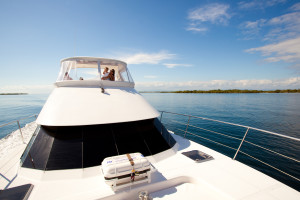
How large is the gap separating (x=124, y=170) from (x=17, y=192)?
Result: 187 cm

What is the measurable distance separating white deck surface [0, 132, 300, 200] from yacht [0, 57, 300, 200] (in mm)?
12

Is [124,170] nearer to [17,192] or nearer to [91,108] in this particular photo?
[91,108]

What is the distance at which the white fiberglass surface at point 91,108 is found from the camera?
3072 mm

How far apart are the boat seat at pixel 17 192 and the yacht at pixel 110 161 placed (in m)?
0.01

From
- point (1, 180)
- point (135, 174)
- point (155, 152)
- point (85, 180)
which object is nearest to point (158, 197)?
point (135, 174)

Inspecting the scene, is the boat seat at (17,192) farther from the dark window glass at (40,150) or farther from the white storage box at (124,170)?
the white storage box at (124,170)

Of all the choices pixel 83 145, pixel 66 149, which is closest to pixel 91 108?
pixel 83 145

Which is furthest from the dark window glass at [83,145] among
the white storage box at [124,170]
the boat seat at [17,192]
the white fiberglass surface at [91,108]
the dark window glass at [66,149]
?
the white storage box at [124,170]

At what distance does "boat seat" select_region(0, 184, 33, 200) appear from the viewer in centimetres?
224

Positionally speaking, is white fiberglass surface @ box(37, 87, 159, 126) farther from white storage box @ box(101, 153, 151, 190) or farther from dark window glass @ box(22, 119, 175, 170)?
white storage box @ box(101, 153, 151, 190)

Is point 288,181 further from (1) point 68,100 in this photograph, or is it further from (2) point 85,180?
(1) point 68,100

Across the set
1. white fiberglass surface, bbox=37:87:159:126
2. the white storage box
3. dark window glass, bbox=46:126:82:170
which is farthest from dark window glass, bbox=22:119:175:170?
the white storage box

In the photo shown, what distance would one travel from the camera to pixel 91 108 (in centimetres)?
328

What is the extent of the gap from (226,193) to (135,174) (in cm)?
166
